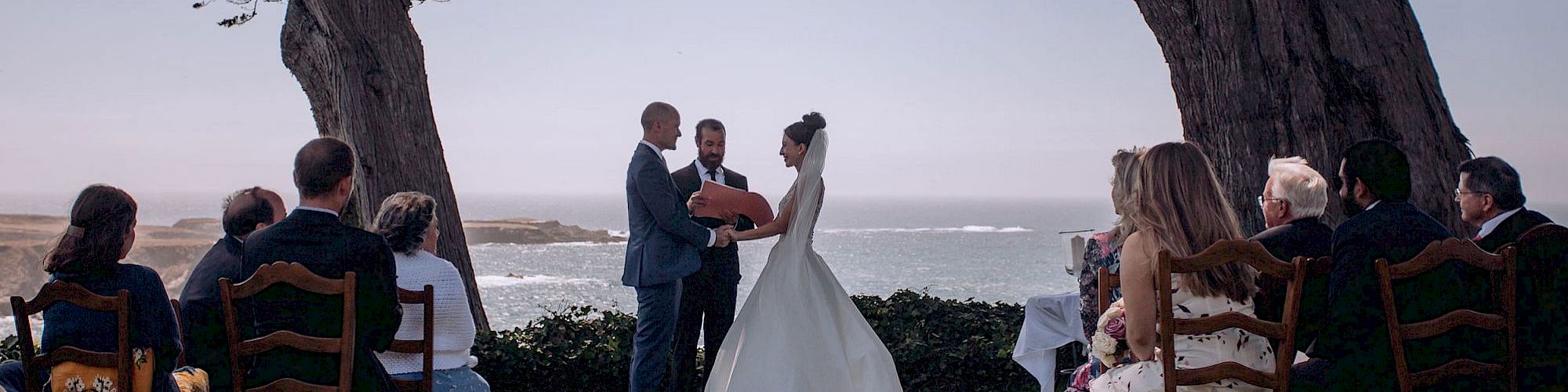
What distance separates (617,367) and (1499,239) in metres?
3.75

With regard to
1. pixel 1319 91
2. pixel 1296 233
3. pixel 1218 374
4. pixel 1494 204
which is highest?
pixel 1319 91

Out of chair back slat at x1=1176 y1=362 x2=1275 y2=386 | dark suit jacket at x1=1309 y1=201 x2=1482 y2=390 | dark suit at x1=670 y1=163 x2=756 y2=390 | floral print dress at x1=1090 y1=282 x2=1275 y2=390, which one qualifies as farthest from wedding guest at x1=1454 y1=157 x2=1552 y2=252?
dark suit at x1=670 y1=163 x2=756 y2=390

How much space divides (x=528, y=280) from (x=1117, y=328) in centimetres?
1788

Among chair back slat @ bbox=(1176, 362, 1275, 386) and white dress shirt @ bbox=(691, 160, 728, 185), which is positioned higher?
white dress shirt @ bbox=(691, 160, 728, 185)

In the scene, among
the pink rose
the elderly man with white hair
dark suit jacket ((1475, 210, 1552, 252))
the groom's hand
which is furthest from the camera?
the groom's hand

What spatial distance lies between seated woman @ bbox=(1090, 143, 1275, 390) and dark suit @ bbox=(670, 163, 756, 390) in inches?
98.3

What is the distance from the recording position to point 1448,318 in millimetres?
2939

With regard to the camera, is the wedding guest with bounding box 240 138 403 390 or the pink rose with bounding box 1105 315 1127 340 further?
the pink rose with bounding box 1105 315 1127 340

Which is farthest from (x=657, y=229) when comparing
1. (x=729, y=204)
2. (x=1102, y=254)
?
(x=1102, y=254)

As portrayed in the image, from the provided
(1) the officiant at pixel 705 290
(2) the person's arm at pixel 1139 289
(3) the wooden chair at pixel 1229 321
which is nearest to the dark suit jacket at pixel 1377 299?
(3) the wooden chair at pixel 1229 321

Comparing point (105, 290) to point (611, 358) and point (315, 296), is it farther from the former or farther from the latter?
point (611, 358)

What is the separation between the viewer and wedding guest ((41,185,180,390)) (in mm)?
2969

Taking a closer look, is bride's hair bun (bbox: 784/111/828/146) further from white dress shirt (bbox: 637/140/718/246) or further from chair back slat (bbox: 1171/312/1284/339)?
chair back slat (bbox: 1171/312/1284/339)

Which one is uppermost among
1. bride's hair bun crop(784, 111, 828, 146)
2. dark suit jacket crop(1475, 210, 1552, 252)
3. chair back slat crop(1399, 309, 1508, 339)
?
bride's hair bun crop(784, 111, 828, 146)
